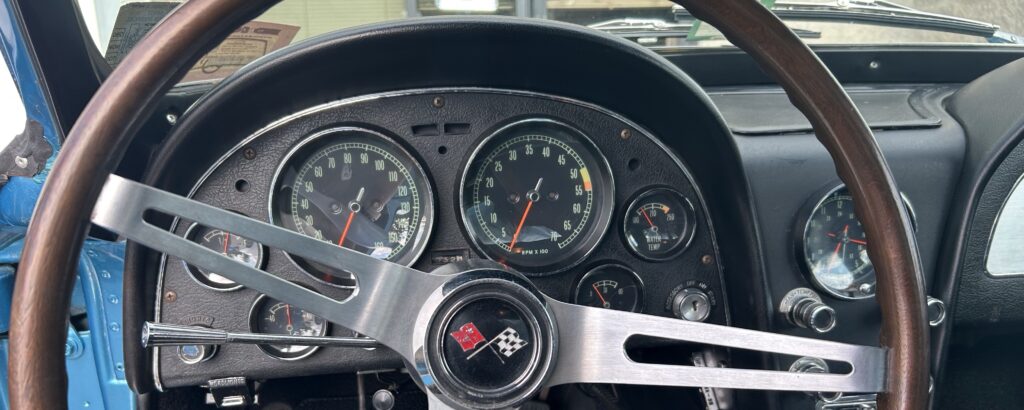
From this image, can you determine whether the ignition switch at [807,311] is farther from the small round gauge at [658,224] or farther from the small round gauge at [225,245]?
the small round gauge at [225,245]

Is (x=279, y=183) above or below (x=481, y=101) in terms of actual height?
below

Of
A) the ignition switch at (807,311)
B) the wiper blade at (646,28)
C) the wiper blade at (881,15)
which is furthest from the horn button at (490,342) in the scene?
the wiper blade at (881,15)

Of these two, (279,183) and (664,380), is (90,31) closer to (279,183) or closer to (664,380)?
(279,183)

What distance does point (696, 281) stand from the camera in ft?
6.93

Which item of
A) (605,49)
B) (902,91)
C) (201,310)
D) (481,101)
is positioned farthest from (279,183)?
(902,91)

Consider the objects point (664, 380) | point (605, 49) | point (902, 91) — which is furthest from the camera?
point (902, 91)

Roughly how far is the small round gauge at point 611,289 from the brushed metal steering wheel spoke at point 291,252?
73cm

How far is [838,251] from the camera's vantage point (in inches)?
91.2

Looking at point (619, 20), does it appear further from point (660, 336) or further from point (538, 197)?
point (660, 336)

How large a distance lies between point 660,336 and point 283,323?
38.7 inches

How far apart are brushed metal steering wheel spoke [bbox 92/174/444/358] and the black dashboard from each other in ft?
1.87

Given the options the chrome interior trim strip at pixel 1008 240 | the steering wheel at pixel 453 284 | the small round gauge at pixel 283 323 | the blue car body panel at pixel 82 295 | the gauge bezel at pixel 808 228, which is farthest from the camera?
the chrome interior trim strip at pixel 1008 240

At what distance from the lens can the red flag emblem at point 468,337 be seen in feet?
4.75

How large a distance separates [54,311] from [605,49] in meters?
1.14
